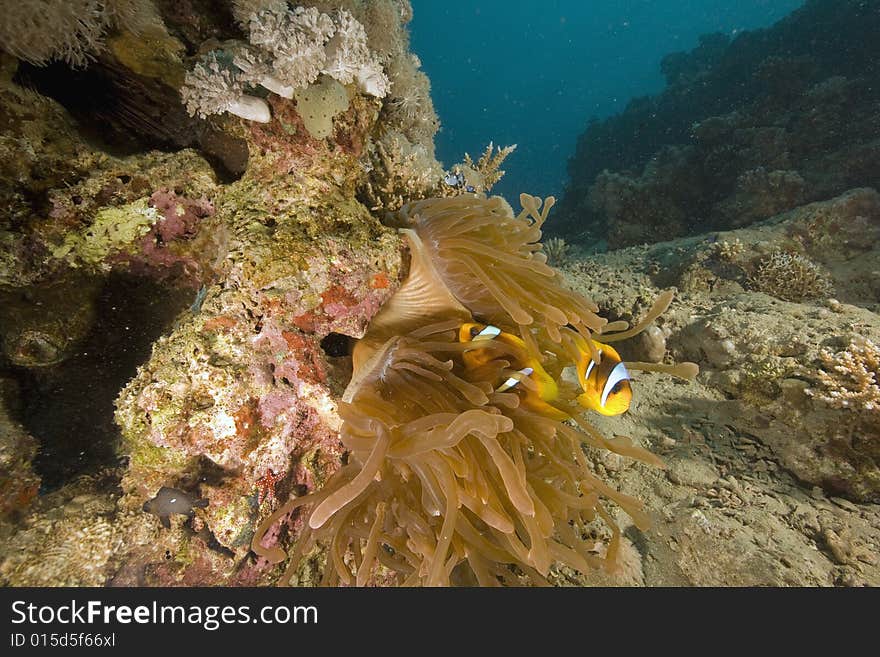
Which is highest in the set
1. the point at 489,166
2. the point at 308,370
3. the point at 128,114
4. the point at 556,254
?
the point at 556,254

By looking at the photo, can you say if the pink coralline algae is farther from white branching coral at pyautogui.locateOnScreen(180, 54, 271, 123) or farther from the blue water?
the blue water

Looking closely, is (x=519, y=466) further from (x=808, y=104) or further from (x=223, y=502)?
(x=808, y=104)

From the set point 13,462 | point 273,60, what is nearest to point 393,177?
point 273,60

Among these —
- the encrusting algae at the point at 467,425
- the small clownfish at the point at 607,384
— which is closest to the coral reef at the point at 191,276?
the encrusting algae at the point at 467,425

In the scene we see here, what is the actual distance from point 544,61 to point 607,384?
4315 inches

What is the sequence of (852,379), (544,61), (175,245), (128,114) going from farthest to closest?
(544,61) → (852,379) → (128,114) → (175,245)

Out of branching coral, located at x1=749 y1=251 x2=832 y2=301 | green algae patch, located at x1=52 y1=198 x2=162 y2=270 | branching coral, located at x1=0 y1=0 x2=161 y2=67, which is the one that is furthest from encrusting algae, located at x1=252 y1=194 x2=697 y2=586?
branching coral, located at x1=749 y1=251 x2=832 y2=301

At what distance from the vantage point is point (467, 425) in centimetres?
168

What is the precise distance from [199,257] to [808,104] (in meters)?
14.1

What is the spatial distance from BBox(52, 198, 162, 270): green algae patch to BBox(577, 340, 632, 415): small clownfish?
7.62ft

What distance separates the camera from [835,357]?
10.1 ft

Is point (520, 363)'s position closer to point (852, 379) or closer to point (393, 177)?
point (393, 177)

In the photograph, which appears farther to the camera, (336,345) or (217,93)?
(336,345)

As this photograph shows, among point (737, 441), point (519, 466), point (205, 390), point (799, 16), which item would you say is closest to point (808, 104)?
point (799, 16)
